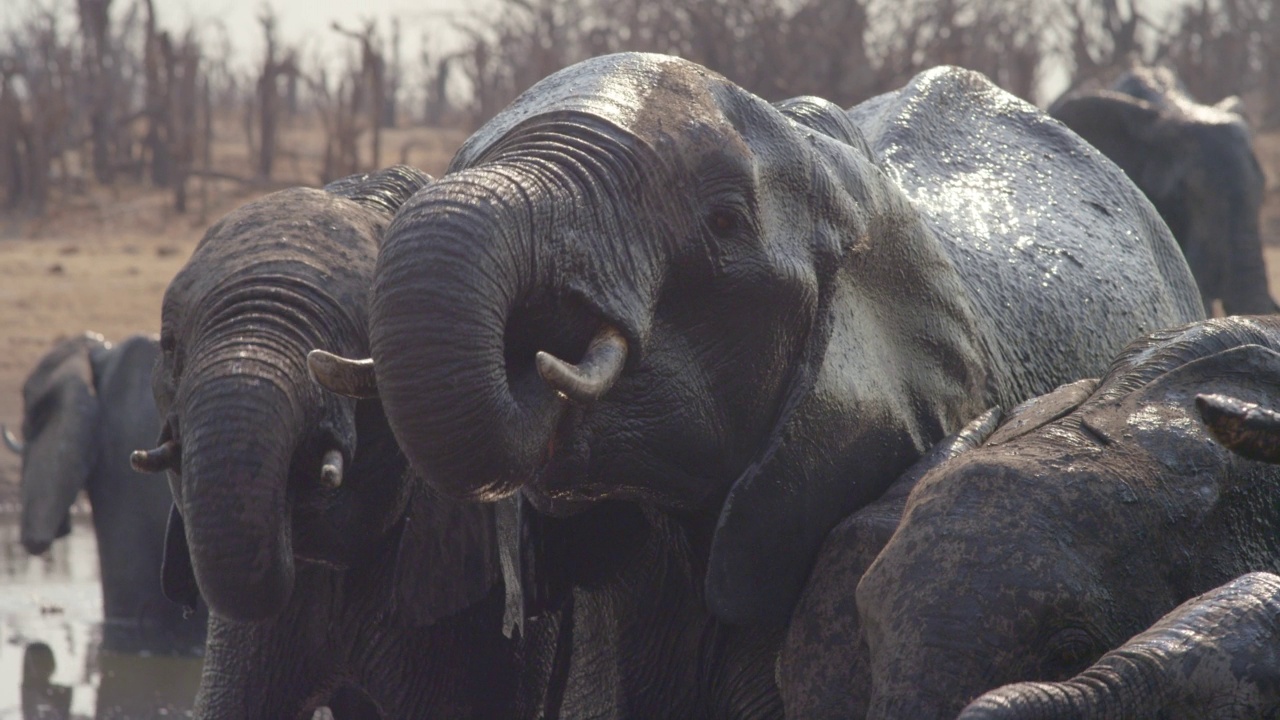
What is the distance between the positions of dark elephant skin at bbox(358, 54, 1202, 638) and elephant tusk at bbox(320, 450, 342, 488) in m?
0.39

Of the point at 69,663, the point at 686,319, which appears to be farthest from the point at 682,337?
the point at 69,663

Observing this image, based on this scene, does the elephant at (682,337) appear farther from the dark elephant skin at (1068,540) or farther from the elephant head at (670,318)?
the dark elephant skin at (1068,540)

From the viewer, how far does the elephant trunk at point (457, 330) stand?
7.27 ft

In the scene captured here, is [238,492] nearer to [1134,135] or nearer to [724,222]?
[724,222]

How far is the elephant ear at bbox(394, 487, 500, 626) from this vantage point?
3.27 meters

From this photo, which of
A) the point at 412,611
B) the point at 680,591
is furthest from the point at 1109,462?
the point at 412,611

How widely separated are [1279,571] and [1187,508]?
16cm

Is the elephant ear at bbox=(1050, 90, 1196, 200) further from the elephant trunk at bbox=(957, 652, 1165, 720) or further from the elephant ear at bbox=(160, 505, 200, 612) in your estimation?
the elephant trunk at bbox=(957, 652, 1165, 720)

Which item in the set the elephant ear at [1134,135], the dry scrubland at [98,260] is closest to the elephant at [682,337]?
the elephant ear at [1134,135]

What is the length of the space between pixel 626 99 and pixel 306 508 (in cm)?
86

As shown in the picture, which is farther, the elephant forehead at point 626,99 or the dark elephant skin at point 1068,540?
the elephant forehead at point 626,99

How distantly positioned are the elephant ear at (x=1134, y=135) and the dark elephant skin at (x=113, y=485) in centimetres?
362

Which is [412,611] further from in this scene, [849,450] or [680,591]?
[849,450]

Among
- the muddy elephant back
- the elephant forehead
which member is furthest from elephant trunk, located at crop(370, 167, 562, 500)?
the muddy elephant back
